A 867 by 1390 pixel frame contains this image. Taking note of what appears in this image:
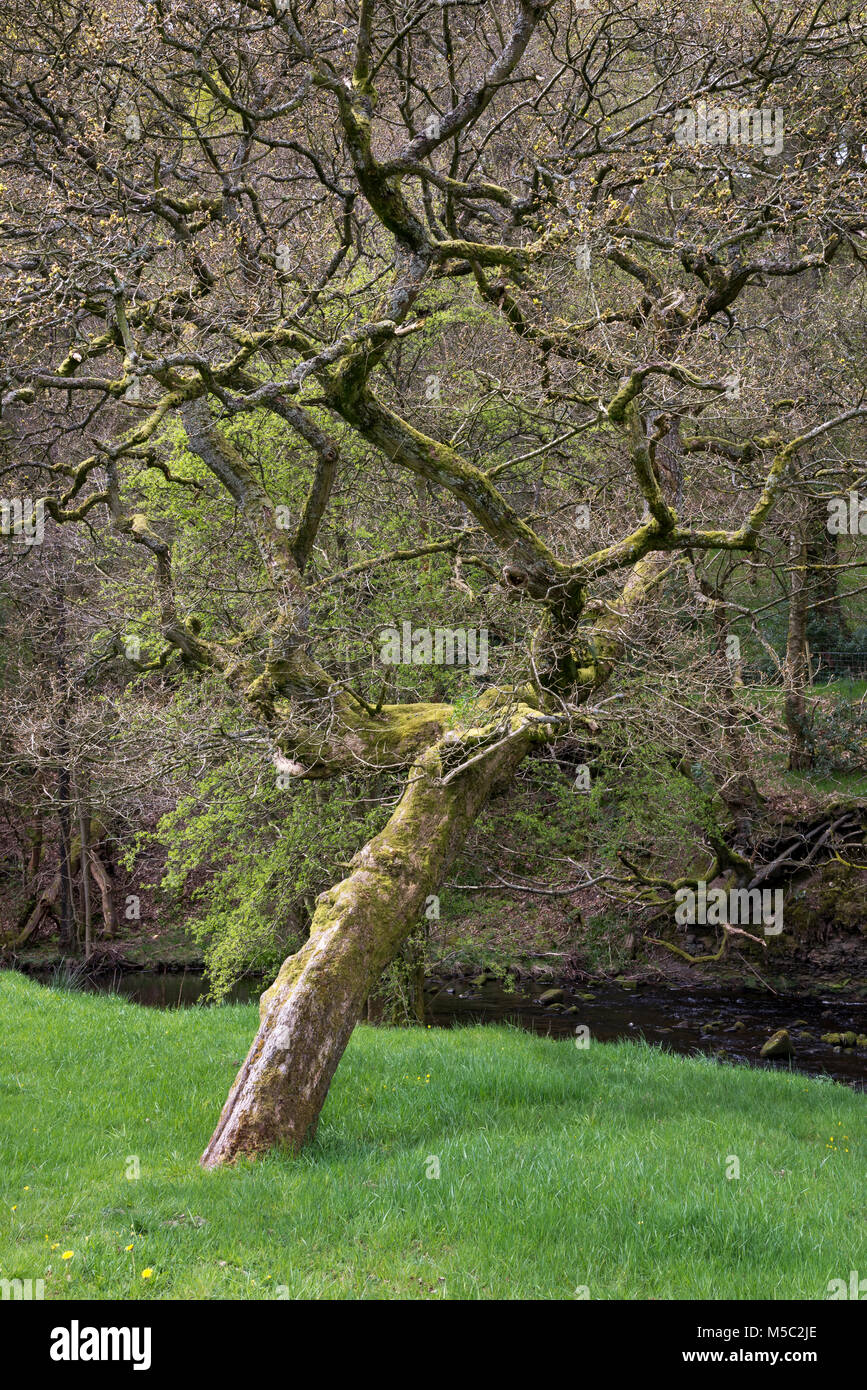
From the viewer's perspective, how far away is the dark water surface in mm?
12914

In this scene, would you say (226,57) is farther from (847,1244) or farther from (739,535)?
(847,1244)

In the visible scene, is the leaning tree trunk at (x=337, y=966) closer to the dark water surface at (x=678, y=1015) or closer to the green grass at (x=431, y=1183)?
the green grass at (x=431, y=1183)

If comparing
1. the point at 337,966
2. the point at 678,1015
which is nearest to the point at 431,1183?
the point at 337,966

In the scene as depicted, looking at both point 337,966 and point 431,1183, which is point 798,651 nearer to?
point 337,966

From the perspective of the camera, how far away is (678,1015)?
1516 centimetres

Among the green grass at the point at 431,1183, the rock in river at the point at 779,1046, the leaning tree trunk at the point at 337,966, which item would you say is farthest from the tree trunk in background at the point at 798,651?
the leaning tree trunk at the point at 337,966

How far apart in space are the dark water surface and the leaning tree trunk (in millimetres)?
5806

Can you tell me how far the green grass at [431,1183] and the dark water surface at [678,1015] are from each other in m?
3.47

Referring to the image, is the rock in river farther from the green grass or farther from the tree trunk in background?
the tree trunk in background

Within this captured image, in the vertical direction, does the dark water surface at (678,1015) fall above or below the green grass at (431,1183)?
below

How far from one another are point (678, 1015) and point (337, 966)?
31.9ft

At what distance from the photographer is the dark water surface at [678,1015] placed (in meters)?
12.9
